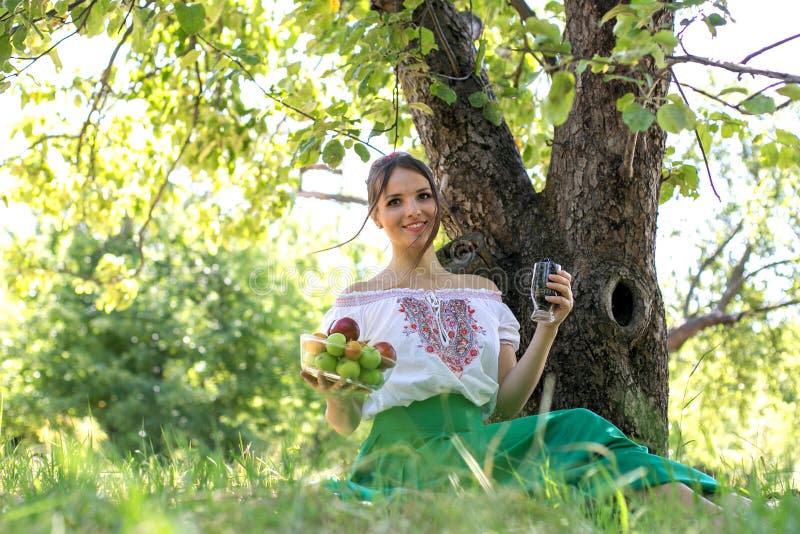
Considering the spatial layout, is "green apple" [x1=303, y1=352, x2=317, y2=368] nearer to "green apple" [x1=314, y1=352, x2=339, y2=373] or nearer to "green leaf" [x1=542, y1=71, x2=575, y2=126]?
"green apple" [x1=314, y1=352, x2=339, y2=373]

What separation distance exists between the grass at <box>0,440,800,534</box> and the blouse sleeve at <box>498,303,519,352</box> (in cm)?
111

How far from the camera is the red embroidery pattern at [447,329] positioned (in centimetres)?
312

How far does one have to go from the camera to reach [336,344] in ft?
8.66

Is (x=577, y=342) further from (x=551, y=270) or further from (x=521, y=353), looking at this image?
(x=551, y=270)

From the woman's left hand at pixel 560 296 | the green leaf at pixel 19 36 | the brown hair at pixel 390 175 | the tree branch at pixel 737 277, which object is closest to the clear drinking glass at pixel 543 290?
the woman's left hand at pixel 560 296

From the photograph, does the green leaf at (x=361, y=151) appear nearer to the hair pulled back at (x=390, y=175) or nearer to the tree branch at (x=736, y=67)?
the hair pulled back at (x=390, y=175)

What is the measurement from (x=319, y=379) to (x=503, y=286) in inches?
48.5

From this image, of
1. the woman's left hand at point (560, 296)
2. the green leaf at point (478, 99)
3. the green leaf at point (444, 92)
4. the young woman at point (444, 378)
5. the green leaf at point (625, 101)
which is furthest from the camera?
the green leaf at point (478, 99)

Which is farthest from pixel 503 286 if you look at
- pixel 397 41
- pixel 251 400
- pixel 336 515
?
pixel 251 400

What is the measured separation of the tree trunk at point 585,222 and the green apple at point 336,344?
3.70 ft

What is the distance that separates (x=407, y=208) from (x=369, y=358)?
0.90m

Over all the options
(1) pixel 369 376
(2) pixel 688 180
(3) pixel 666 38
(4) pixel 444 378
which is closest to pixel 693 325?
(2) pixel 688 180

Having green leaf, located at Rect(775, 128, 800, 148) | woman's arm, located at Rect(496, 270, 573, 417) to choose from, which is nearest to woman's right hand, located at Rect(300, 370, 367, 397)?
woman's arm, located at Rect(496, 270, 573, 417)

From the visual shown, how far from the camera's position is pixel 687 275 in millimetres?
10117
